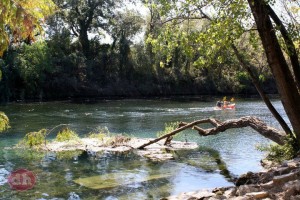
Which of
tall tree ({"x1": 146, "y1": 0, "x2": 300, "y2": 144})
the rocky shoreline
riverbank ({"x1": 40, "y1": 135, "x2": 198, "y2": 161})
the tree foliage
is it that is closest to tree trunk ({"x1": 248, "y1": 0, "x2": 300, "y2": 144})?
tall tree ({"x1": 146, "y1": 0, "x2": 300, "y2": 144})

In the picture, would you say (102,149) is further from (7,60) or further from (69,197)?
(7,60)

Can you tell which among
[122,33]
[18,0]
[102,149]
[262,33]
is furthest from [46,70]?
[18,0]

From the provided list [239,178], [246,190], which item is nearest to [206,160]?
[239,178]

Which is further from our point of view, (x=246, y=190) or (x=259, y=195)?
(x=246, y=190)

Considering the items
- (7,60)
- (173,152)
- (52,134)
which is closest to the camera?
(173,152)

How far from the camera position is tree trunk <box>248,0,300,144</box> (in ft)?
36.3

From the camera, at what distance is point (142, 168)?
15391 mm

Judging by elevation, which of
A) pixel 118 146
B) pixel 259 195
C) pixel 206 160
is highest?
pixel 259 195

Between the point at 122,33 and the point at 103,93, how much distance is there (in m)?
9.20

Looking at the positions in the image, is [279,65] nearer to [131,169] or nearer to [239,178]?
[239,178]

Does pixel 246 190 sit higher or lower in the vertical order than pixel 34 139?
higher

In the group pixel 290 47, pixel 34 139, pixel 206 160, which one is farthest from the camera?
pixel 34 139

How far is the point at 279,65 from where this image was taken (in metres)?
11.3

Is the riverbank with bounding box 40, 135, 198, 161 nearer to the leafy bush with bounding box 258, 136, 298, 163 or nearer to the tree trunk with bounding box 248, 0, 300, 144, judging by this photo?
the leafy bush with bounding box 258, 136, 298, 163
